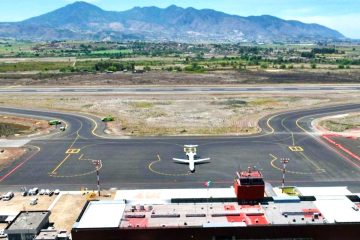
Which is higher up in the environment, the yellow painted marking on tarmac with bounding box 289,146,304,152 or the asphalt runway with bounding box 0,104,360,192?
the asphalt runway with bounding box 0,104,360,192

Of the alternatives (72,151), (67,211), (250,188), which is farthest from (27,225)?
(72,151)

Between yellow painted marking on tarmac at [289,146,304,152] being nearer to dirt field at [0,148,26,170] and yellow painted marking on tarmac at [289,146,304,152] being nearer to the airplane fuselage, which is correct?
the airplane fuselage

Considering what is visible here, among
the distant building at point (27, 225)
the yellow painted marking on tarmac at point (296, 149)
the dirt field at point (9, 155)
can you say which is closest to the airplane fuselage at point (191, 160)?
the yellow painted marking on tarmac at point (296, 149)

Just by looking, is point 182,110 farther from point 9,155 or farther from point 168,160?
point 9,155

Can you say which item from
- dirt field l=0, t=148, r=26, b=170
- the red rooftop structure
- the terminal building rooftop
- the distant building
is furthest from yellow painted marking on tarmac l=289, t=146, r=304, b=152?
dirt field l=0, t=148, r=26, b=170

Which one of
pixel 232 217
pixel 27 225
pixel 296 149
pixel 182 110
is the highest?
pixel 232 217

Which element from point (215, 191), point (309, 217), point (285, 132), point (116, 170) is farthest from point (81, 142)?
point (309, 217)

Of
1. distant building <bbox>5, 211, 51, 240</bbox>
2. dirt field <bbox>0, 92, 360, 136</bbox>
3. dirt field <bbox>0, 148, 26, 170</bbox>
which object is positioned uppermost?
distant building <bbox>5, 211, 51, 240</bbox>
